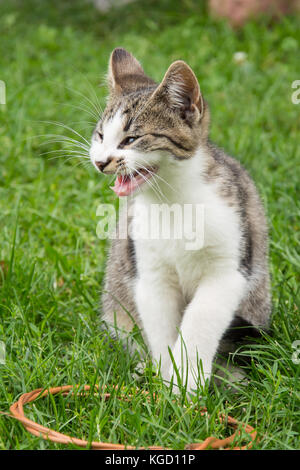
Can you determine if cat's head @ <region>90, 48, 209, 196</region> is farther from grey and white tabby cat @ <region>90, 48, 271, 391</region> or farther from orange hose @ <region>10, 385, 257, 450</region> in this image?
orange hose @ <region>10, 385, 257, 450</region>

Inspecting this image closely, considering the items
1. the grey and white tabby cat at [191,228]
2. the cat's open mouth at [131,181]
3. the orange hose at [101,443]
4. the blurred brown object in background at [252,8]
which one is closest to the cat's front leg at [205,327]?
the grey and white tabby cat at [191,228]

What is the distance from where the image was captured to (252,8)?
7680 millimetres

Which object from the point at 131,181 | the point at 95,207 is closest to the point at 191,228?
the point at 131,181

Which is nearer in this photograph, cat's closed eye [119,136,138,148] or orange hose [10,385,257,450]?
orange hose [10,385,257,450]

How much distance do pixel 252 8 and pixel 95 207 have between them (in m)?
4.30

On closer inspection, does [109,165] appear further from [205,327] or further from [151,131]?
[205,327]

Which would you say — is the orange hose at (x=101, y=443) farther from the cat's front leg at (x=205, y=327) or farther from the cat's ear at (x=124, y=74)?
the cat's ear at (x=124, y=74)

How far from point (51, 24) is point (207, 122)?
242 inches

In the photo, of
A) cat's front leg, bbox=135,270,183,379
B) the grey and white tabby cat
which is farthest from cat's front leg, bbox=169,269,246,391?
cat's front leg, bbox=135,270,183,379

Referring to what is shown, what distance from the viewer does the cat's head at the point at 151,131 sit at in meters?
2.79

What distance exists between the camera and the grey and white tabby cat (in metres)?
2.84

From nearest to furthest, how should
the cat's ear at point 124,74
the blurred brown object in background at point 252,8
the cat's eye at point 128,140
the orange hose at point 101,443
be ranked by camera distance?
the orange hose at point 101,443 < the cat's eye at point 128,140 < the cat's ear at point 124,74 < the blurred brown object in background at point 252,8
